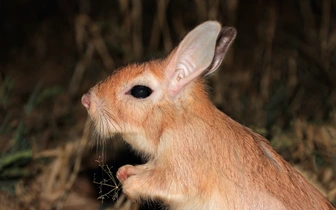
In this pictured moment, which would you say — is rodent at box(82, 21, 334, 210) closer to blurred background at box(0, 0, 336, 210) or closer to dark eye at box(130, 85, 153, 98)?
dark eye at box(130, 85, 153, 98)

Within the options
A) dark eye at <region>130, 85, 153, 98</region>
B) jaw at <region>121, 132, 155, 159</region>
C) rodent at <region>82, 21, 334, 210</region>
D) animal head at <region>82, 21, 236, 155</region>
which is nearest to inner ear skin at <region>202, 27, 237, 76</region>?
rodent at <region>82, 21, 334, 210</region>

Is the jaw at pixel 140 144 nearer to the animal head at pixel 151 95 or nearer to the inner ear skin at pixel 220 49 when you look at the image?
the animal head at pixel 151 95

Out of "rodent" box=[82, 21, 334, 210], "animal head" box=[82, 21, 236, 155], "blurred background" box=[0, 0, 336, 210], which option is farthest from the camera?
"blurred background" box=[0, 0, 336, 210]

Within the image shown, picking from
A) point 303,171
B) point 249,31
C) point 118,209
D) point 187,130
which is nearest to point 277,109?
point 303,171

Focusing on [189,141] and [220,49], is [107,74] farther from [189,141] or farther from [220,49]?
[189,141]

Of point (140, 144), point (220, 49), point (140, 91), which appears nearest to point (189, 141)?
point (140, 144)

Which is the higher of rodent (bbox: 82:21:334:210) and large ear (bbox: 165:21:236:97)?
large ear (bbox: 165:21:236:97)

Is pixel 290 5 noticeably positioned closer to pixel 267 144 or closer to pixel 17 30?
pixel 17 30
